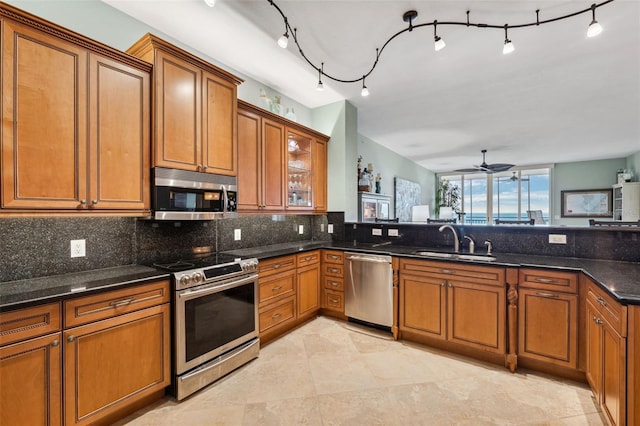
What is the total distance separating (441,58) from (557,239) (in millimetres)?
2063

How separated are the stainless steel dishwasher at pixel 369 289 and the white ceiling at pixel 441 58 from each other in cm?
208

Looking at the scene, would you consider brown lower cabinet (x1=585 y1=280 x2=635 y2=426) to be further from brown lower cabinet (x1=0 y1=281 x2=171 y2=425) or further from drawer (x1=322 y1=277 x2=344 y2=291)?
brown lower cabinet (x1=0 y1=281 x2=171 y2=425)

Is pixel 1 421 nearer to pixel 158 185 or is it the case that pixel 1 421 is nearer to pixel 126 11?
pixel 158 185

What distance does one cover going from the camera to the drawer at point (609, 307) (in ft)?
4.71

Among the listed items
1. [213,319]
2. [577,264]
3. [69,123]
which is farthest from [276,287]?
[577,264]

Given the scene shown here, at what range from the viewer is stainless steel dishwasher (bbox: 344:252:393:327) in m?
2.95

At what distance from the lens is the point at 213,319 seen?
85.5 inches

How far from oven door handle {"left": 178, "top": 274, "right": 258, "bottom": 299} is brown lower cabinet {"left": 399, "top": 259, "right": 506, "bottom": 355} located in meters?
1.52

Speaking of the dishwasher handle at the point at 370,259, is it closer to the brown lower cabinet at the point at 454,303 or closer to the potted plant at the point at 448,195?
the brown lower cabinet at the point at 454,303

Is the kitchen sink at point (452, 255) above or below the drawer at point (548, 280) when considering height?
above

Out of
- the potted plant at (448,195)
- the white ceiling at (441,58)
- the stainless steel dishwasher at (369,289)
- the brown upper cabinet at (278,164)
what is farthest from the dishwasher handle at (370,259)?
the potted plant at (448,195)

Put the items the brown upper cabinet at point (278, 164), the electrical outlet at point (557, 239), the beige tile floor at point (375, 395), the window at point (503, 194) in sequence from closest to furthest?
the beige tile floor at point (375, 395)
the electrical outlet at point (557, 239)
the brown upper cabinet at point (278, 164)
the window at point (503, 194)

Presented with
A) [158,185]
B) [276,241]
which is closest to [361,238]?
[276,241]

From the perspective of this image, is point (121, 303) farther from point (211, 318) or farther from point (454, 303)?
point (454, 303)
